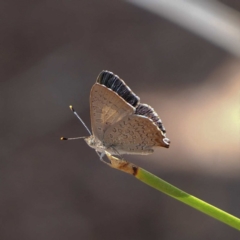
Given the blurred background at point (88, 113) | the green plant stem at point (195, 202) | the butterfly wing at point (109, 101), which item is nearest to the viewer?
the green plant stem at point (195, 202)

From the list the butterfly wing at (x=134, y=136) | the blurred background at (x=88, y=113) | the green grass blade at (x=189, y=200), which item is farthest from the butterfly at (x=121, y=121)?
the blurred background at (x=88, y=113)

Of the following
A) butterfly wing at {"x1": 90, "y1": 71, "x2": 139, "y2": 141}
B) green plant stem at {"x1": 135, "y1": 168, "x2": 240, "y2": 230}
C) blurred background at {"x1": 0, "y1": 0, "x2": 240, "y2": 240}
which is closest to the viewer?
green plant stem at {"x1": 135, "y1": 168, "x2": 240, "y2": 230}

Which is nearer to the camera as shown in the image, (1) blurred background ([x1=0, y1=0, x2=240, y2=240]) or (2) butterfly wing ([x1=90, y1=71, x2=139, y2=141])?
(2) butterfly wing ([x1=90, y1=71, x2=139, y2=141])

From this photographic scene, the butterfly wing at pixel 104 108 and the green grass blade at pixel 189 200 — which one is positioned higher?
the butterfly wing at pixel 104 108

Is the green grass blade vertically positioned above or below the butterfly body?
below

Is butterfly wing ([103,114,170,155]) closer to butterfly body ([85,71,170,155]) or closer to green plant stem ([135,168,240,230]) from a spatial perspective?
butterfly body ([85,71,170,155])

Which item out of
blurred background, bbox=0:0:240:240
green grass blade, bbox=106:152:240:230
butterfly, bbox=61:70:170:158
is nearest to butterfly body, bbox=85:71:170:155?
butterfly, bbox=61:70:170:158

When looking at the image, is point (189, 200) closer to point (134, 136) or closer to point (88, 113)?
point (134, 136)

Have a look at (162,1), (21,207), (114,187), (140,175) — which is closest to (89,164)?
(114,187)

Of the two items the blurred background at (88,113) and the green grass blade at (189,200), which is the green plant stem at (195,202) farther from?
the blurred background at (88,113)
